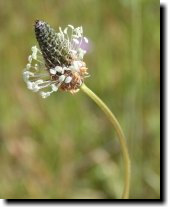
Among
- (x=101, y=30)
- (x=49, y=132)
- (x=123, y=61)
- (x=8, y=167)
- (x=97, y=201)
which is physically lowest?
(x=97, y=201)

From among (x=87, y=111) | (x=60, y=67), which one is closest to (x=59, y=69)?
(x=60, y=67)

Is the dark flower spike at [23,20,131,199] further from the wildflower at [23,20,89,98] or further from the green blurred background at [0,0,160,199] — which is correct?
the green blurred background at [0,0,160,199]

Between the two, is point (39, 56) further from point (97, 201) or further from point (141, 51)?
point (141, 51)

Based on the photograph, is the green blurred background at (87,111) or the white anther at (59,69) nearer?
the white anther at (59,69)

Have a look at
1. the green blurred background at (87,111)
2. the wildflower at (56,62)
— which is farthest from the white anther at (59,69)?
the green blurred background at (87,111)

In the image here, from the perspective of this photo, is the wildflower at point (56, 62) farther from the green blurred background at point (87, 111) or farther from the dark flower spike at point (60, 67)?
the green blurred background at point (87, 111)

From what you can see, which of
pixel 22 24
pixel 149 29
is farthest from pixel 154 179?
pixel 22 24

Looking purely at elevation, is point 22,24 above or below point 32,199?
above

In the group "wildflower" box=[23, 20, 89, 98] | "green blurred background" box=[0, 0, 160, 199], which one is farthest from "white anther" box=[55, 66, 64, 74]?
"green blurred background" box=[0, 0, 160, 199]
